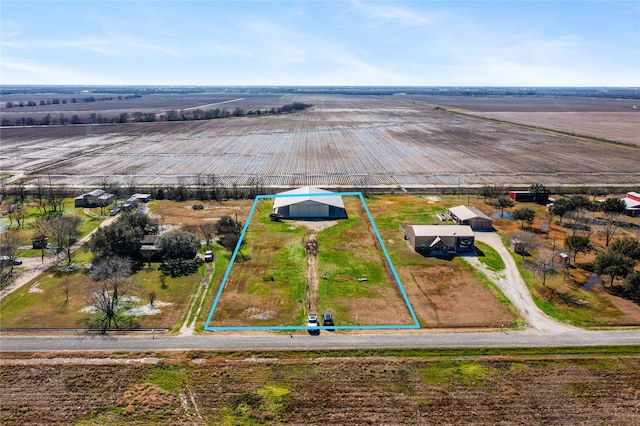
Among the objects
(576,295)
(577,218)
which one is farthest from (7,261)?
(577,218)

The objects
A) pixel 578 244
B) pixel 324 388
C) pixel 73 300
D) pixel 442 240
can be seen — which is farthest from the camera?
pixel 442 240

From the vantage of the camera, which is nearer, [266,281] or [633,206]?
[266,281]

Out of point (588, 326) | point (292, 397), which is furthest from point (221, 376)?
point (588, 326)

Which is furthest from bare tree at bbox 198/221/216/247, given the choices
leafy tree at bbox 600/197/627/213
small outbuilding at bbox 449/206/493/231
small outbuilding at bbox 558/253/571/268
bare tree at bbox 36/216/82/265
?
leafy tree at bbox 600/197/627/213

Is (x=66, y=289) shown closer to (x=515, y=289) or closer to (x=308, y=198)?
(x=308, y=198)

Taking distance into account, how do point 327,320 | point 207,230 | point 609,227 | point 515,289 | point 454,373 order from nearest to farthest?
point 454,373 < point 327,320 < point 515,289 < point 609,227 < point 207,230

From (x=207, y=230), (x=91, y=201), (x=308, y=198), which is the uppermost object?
(x=308, y=198)

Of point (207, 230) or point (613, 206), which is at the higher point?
point (613, 206)
